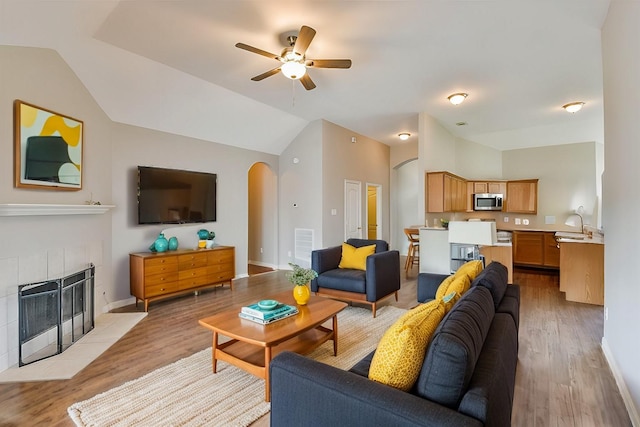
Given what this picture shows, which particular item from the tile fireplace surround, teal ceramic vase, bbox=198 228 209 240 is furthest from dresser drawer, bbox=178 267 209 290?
the tile fireplace surround

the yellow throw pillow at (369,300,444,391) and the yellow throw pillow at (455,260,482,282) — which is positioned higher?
the yellow throw pillow at (455,260,482,282)

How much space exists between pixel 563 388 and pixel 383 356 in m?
1.96

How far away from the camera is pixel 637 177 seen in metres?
1.90

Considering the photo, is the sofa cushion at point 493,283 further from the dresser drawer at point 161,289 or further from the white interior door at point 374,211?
the white interior door at point 374,211

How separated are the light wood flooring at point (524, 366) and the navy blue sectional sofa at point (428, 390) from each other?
858 millimetres

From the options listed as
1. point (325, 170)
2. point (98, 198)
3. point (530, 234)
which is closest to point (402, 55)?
point (325, 170)

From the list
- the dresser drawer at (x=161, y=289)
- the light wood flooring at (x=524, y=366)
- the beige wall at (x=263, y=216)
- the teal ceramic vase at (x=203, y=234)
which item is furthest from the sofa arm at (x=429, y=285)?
the beige wall at (x=263, y=216)

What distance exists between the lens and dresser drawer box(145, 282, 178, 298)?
387cm

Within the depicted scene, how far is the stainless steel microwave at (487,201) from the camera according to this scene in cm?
687

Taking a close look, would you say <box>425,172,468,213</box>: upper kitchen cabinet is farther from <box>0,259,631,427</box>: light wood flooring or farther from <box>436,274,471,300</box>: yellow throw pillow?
<box>436,274,471,300</box>: yellow throw pillow

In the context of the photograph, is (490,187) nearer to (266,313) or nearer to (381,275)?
(381,275)

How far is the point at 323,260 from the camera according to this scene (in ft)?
13.2

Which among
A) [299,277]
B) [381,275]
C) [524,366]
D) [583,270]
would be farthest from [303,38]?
[583,270]

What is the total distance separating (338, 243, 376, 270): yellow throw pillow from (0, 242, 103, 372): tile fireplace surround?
10.1 feet
